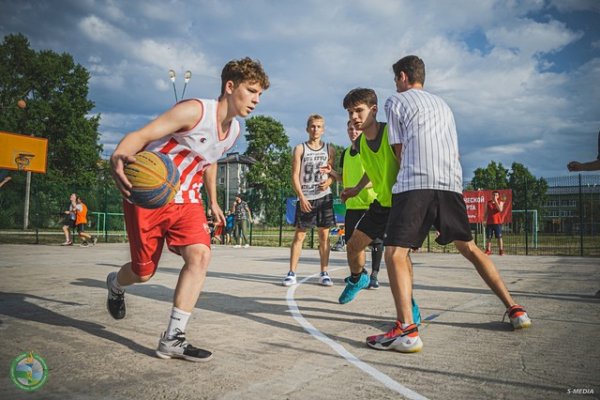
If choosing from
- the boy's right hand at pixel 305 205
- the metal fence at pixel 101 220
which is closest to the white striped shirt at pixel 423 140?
the boy's right hand at pixel 305 205

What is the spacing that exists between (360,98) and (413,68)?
65 cm

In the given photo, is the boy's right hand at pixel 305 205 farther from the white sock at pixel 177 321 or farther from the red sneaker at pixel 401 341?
the white sock at pixel 177 321

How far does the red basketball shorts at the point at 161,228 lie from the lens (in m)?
2.97

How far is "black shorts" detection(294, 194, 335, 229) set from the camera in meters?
6.42

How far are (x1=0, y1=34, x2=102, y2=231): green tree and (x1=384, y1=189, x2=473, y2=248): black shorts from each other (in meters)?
44.5

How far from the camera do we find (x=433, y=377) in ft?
7.69

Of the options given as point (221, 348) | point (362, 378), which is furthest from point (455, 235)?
point (221, 348)

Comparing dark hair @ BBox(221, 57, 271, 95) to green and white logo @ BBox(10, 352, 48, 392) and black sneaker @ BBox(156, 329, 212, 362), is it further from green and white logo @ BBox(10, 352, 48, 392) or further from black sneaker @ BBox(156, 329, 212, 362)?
green and white logo @ BBox(10, 352, 48, 392)

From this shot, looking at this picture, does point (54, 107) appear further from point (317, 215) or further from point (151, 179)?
point (151, 179)

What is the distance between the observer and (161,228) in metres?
3.02

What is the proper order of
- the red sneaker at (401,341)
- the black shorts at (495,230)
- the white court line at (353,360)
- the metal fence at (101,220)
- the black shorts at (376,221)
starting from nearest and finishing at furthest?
the white court line at (353,360)
the red sneaker at (401,341)
the black shorts at (376,221)
the black shorts at (495,230)
the metal fence at (101,220)

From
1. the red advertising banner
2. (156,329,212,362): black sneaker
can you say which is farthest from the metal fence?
(156,329,212,362): black sneaker

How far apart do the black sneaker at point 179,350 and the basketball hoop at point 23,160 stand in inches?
1035

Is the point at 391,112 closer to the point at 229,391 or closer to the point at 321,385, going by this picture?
the point at 321,385
